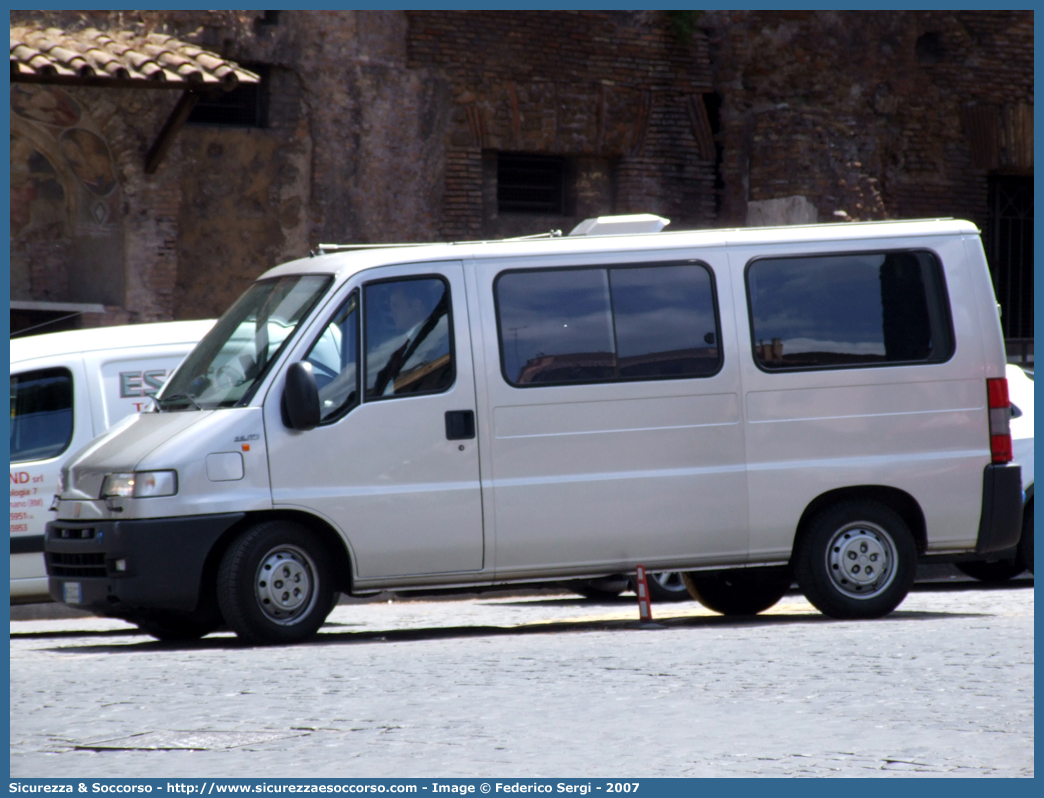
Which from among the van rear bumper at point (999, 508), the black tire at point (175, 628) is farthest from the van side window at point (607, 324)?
the black tire at point (175, 628)

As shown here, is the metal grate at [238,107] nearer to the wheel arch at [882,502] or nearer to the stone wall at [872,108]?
the stone wall at [872,108]

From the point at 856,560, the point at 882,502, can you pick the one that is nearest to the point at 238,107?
the point at 882,502

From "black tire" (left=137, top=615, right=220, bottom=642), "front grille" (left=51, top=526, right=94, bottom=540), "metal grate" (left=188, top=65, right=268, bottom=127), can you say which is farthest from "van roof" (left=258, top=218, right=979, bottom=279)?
"metal grate" (left=188, top=65, right=268, bottom=127)

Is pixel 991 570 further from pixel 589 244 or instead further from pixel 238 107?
pixel 238 107

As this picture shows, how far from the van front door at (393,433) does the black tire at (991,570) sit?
Result: 18.4 feet

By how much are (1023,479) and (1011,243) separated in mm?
9178

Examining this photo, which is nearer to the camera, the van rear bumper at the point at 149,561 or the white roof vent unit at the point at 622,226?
the van rear bumper at the point at 149,561

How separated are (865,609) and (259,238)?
945cm

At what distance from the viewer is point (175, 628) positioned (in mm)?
9414

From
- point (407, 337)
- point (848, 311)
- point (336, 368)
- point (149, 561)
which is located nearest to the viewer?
point (149, 561)

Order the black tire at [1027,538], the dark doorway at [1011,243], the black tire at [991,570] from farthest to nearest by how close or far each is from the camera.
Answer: the dark doorway at [1011,243] → the black tire at [991,570] → the black tire at [1027,538]

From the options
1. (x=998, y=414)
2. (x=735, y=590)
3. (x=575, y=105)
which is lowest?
(x=735, y=590)

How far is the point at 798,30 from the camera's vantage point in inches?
744

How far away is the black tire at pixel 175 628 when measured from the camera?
9328mm
